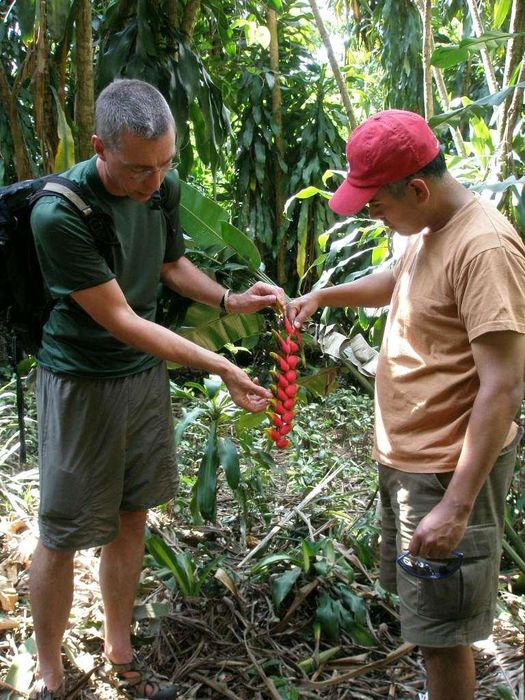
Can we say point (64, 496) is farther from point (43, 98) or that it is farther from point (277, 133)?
point (277, 133)

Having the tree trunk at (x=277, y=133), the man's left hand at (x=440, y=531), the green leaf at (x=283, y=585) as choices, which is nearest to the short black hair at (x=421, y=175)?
the man's left hand at (x=440, y=531)

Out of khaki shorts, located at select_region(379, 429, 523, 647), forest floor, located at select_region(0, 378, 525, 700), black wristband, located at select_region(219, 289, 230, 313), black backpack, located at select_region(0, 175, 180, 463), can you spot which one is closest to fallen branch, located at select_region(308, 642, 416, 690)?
forest floor, located at select_region(0, 378, 525, 700)

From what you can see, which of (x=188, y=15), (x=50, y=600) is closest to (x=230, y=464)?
(x=50, y=600)

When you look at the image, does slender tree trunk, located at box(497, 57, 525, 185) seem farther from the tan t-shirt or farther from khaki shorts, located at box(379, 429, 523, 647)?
khaki shorts, located at box(379, 429, 523, 647)

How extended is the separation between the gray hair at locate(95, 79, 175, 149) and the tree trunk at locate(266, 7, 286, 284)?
480 centimetres

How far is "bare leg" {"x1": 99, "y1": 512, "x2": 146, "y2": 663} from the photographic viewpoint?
2.27 metres

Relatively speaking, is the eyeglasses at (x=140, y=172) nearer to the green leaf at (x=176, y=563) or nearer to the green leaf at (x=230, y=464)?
the green leaf at (x=230, y=464)

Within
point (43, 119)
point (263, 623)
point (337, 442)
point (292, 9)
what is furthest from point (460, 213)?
point (292, 9)

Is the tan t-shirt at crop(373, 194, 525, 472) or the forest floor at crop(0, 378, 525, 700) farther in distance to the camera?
the forest floor at crop(0, 378, 525, 700)

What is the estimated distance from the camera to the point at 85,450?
81.7 inches

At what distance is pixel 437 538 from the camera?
153 cm

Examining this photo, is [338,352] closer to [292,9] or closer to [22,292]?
[22,292]

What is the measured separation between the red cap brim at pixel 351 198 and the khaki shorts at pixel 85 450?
0.86 m

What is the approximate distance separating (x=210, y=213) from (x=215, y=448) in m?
0.97
